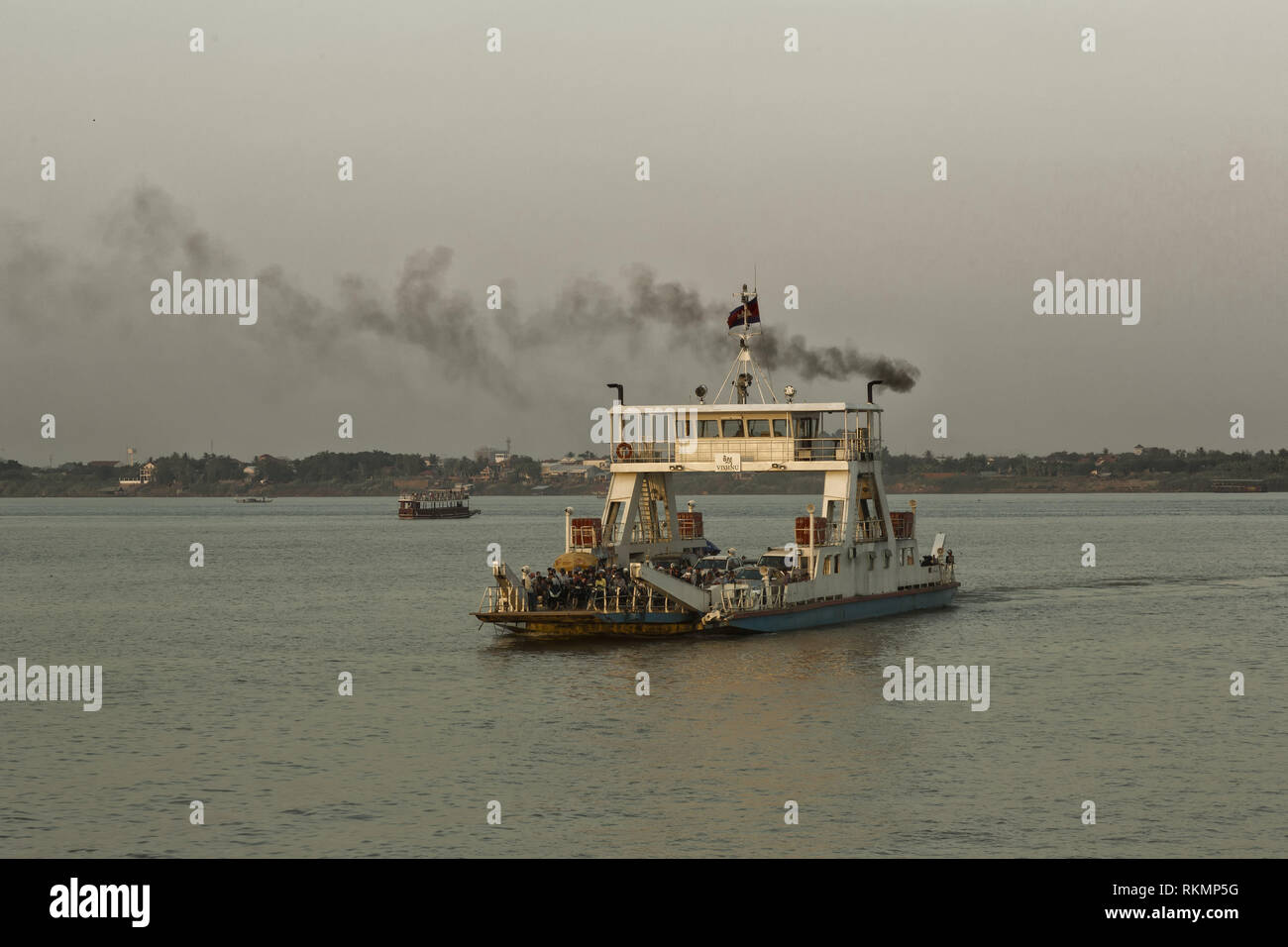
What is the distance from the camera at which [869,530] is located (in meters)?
58.3

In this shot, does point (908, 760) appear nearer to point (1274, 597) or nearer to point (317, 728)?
point (317, 728)

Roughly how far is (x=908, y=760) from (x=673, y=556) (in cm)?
2896

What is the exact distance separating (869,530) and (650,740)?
25366mm

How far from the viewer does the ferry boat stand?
5097 cm

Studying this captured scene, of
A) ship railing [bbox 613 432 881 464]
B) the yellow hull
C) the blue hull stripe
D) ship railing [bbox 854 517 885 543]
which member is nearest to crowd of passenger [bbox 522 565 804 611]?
the yellow hull

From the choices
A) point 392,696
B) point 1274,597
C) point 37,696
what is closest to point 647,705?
point 392,696

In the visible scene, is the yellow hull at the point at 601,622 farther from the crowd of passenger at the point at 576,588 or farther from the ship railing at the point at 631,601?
the crowd of passenger at the point at 576,588

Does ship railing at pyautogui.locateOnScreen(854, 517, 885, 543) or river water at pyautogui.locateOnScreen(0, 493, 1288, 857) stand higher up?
ship railing at pyautogui.locateOnScreen(854, 517, 885, 543)

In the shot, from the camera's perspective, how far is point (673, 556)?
61062mm

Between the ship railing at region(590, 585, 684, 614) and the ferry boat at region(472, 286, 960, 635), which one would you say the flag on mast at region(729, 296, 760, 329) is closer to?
the ferry boat at region(472, 286, 960, 635)

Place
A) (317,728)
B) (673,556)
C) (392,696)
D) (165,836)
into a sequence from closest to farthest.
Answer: (165,836) → (317,728) → (392,696) → (673,556)

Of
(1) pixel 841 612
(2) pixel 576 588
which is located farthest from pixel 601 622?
(1) pixel 841 612

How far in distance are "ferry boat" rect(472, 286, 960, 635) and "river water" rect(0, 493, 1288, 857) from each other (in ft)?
3.78
